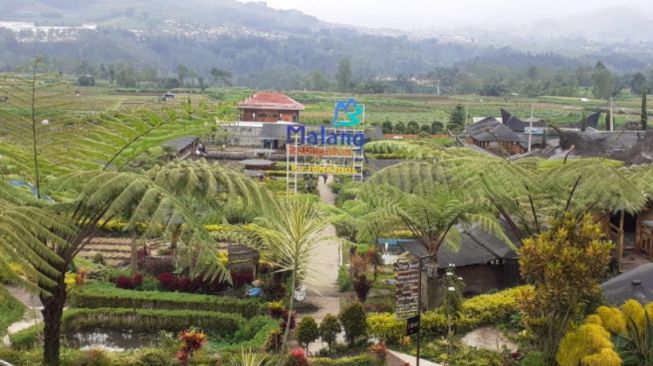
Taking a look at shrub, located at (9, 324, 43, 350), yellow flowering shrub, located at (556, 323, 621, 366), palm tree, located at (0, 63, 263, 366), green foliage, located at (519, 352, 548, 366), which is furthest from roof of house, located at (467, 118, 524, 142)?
shrub, located at (9, 324, 43, 350)

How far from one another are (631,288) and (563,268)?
9.42 feet

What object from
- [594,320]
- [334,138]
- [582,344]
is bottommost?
[582,344]

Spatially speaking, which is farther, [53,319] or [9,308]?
[53,319]

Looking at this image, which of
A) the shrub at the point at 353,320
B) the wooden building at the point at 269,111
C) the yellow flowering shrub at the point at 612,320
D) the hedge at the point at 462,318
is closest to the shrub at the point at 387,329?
the hedge at the point at 462,318

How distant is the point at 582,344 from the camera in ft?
27.9

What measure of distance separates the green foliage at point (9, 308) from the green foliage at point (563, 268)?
587 centimetres

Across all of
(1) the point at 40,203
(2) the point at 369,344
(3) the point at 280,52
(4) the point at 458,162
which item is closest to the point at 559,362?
(2) the point at 369,344

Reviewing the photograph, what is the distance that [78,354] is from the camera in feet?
29.5

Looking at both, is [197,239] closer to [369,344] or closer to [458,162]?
[369,344]

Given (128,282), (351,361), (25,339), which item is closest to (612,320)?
(351,361)

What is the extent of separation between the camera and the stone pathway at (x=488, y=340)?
10.4 metres

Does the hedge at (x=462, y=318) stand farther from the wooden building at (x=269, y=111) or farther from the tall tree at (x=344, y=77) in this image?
the tall tree at (x=344, y=77)

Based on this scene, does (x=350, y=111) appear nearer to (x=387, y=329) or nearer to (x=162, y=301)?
(x=162, y=301)

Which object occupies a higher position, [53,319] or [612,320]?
[53,319]
